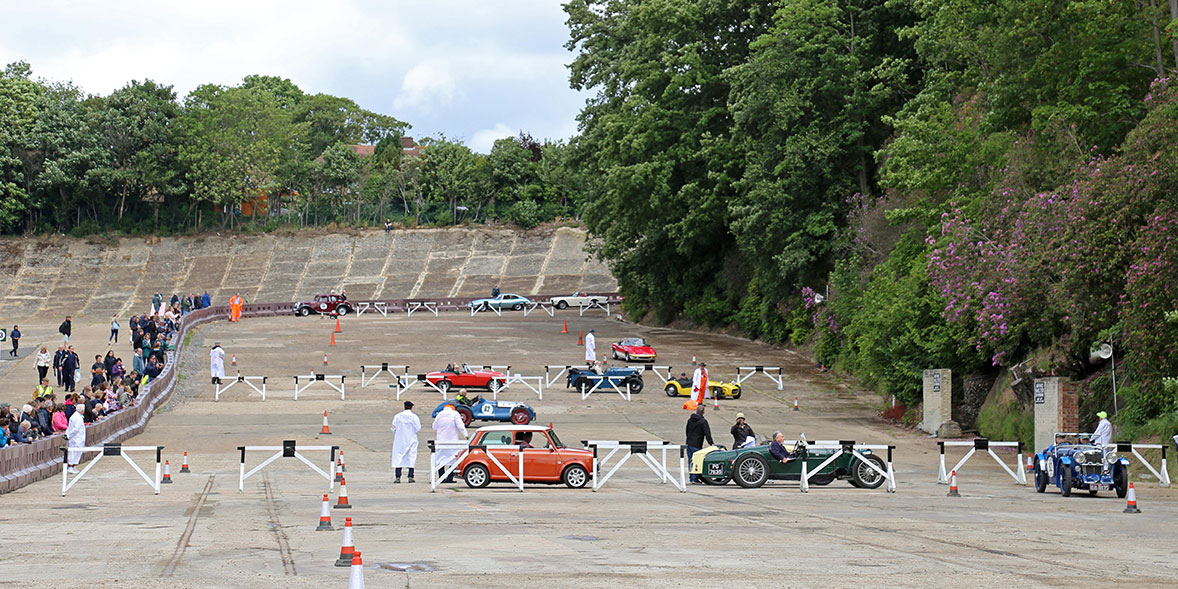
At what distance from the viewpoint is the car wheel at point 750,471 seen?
23513 millimetres

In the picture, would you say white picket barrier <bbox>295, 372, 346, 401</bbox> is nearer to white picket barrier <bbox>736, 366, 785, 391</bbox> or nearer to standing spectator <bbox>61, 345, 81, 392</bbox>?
standing spectator <bbox>61, 345, 81, 392</bbox>

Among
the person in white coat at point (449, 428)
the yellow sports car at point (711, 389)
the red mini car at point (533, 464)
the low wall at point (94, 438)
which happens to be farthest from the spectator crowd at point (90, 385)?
the yellow sports car at point (711, 389)

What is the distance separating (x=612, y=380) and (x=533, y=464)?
1981 cm

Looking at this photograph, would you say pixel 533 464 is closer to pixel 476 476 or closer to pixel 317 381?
pixel 476 476

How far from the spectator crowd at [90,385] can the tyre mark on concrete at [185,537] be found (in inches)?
192

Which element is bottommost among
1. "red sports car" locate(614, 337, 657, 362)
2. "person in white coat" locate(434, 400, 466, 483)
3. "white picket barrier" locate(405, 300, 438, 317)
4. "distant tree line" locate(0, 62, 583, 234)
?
"person in white coat" locate(434, 400, 466, 483)

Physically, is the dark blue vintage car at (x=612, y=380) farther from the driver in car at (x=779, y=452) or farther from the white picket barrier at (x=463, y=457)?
the white picket barrier at (x=463, y=457)

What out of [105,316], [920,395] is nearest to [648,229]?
[920,395]

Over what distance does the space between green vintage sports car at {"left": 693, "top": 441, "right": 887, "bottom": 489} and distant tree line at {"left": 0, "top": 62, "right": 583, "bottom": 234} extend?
7288 cm

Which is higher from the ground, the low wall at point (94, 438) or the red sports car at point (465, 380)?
the red sports car at point (465, 380)

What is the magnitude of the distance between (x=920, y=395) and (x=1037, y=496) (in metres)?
17.0

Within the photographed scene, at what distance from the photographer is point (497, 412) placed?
34.9 metres

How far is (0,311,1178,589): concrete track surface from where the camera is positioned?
12.2 meters

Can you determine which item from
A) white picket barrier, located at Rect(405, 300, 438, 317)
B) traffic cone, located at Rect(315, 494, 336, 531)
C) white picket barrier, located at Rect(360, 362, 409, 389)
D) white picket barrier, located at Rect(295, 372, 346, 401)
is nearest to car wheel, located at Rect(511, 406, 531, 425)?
white picket barrier, located at Rect(295, 372, 346, 401)
